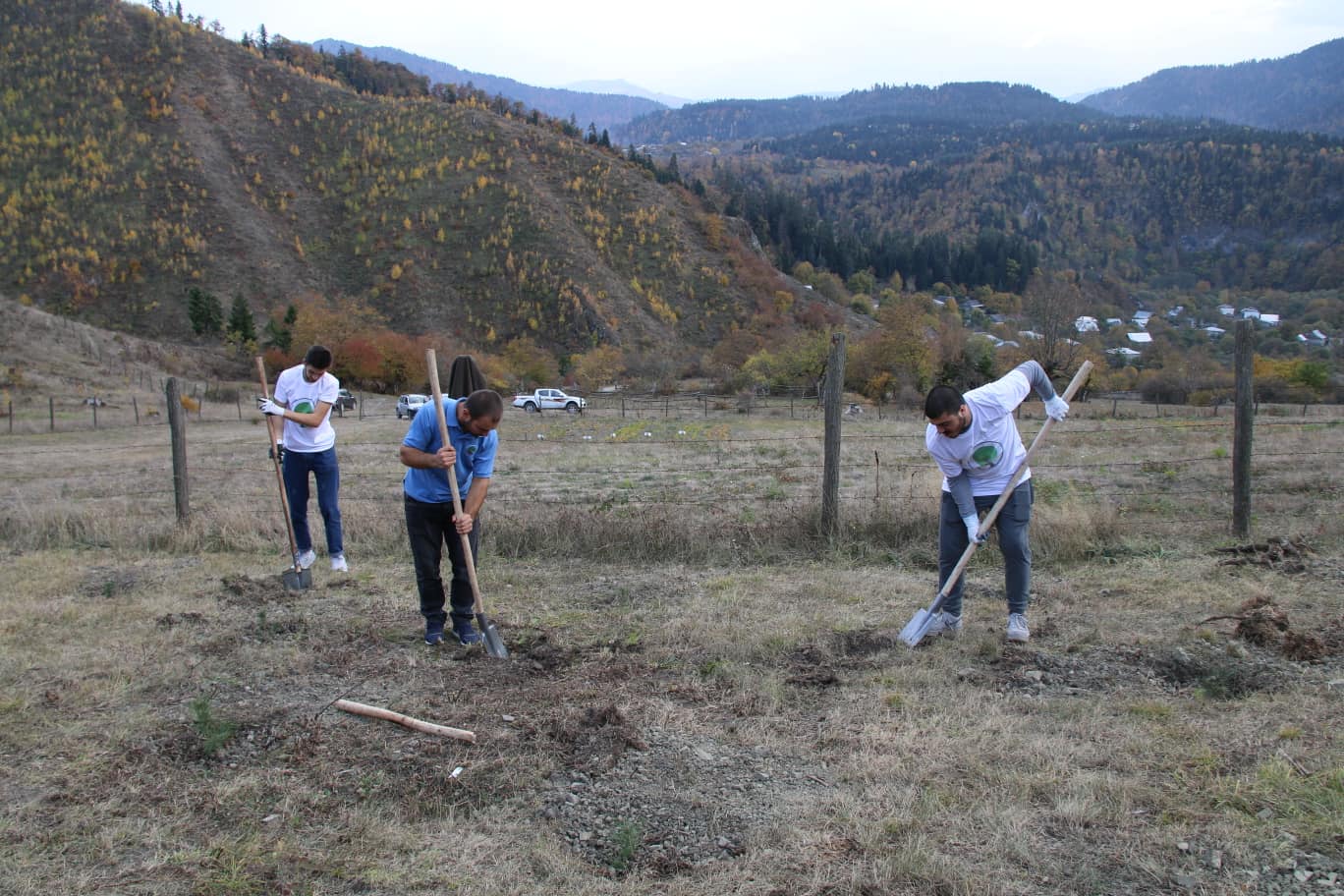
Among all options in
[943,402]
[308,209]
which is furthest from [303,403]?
[308,209]

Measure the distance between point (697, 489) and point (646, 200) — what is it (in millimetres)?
74009

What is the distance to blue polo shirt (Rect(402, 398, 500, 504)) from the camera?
518cm

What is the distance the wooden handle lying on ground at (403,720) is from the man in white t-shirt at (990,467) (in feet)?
10.3

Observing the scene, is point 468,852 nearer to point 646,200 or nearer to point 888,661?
point 888,661

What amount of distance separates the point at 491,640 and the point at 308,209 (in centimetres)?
7766

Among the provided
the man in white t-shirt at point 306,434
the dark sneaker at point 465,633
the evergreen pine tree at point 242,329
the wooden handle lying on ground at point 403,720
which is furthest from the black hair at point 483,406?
the evergreen pine tree at point 242,329

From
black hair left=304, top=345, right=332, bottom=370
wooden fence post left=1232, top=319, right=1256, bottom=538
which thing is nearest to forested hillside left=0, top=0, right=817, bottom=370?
black hair left=304, top=345, right=332, bottom=370

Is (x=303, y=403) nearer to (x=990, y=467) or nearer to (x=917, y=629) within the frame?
(x=917, y=629)

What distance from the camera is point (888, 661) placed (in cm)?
517

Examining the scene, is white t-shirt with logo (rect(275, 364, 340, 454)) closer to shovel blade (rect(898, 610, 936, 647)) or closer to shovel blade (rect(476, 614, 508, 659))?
shovel blade (rect(476, 614, 508, 659))

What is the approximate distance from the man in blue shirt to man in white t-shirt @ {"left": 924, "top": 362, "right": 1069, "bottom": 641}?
106 inches

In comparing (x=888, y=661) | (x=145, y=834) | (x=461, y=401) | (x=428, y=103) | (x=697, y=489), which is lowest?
(x=697, y=489)

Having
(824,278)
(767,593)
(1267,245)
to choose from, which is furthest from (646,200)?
(1267,245)

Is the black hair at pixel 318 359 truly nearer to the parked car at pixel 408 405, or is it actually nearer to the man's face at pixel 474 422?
the man's face at pixel 474 422
